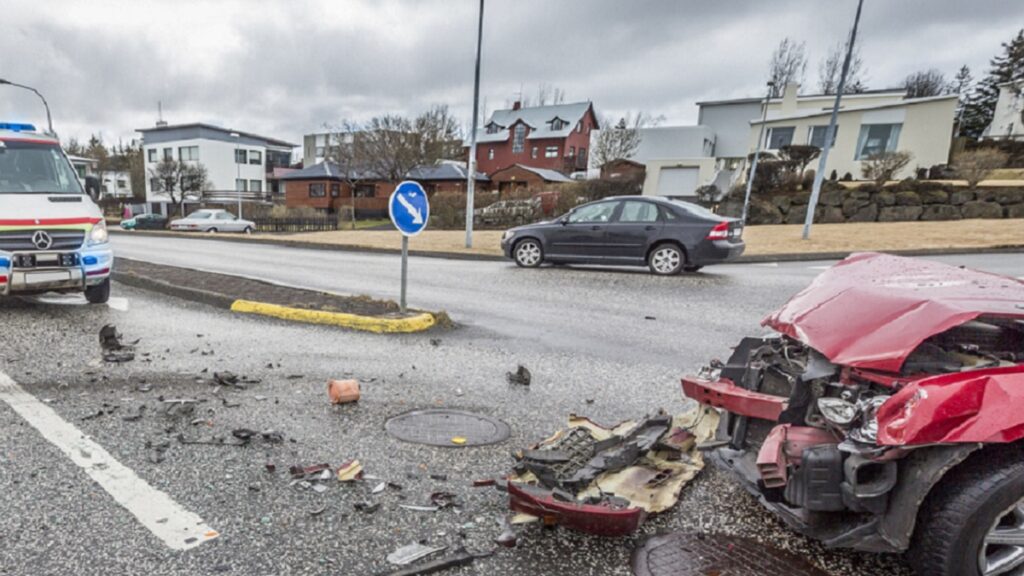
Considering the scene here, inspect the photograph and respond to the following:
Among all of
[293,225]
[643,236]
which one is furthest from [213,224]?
[643,236]

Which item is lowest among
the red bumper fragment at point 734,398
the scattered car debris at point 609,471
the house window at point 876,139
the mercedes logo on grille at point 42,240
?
the scattered car debris at point 609,471

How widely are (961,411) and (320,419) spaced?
3459 millimetres

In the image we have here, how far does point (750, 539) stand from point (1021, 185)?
29668mm

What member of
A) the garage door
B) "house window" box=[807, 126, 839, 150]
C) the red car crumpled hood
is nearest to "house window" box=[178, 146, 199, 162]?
the garage door

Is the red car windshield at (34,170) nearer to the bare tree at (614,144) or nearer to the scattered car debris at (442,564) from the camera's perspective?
the scattered car debris at (442,564)

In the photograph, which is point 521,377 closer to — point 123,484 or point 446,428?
point 446,428

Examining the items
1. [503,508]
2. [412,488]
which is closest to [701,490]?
[503,508]

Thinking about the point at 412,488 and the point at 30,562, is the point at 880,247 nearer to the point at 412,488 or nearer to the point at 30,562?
the point at 412,488

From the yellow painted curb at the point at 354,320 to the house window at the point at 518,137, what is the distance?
5383cm

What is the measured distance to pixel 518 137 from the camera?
59.0 metres

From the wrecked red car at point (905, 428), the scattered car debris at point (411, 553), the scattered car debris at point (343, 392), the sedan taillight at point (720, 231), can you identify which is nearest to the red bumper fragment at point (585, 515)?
the scattered car debris at point (411, 553)

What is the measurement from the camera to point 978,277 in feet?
9.21

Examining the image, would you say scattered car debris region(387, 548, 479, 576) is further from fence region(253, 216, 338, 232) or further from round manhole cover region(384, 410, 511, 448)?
fence region(253, 216, 338, 232)

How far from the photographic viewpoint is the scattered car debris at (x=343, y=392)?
13.2ft
